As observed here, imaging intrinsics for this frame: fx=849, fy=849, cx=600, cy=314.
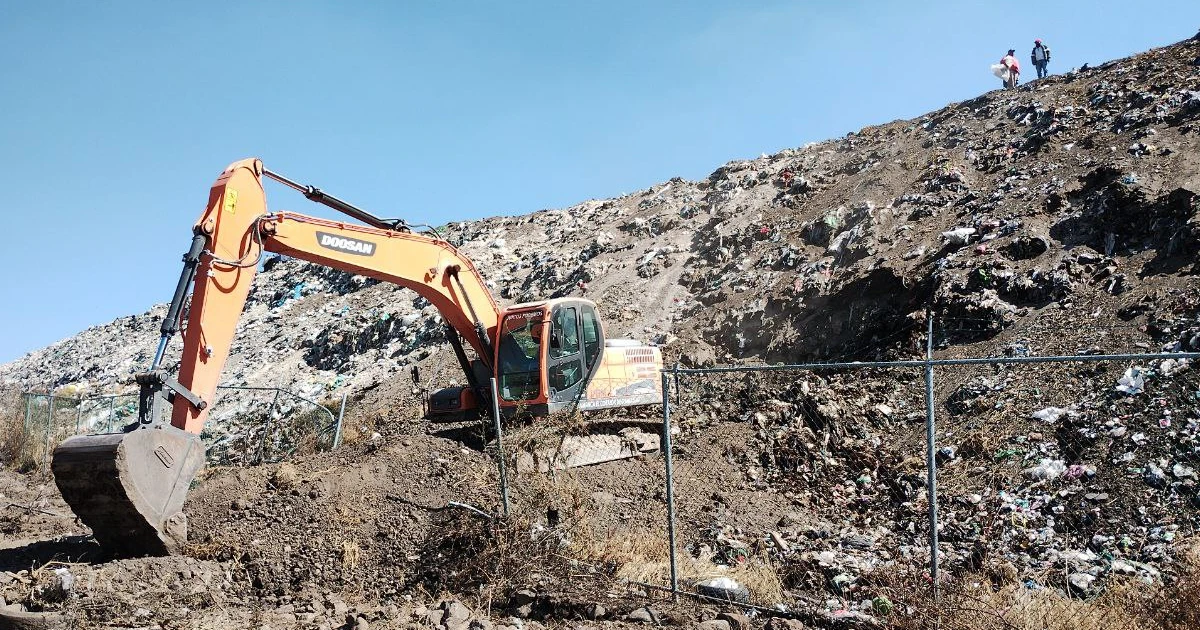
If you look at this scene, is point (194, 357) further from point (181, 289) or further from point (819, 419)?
point (819, 419)

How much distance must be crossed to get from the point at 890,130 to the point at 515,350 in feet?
52.8

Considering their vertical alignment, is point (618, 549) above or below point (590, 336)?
below

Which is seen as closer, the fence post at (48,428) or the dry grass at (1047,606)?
the dry grass at (1047,606)

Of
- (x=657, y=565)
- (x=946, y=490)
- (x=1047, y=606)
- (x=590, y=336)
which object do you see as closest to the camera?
(x=1047, y=606)

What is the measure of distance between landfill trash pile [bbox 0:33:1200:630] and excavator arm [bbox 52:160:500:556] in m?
0.45

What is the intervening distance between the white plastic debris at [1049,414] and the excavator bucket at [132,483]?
8.33 meters

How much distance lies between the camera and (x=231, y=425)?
1648 cm

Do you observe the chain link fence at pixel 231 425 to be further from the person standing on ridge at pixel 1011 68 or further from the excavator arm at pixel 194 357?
the person standing on ridge at pixel 1011 68

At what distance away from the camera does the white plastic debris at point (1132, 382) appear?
902 cm

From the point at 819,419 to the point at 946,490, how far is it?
107 inches

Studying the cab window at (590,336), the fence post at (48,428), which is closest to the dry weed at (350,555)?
the cab window at (590,336)

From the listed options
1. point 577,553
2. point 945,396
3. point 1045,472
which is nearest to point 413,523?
point 577,553

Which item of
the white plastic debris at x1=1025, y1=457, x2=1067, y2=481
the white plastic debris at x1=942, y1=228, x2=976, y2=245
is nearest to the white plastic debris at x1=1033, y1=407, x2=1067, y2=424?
the white plastic debris at x1=1025, y1=457, x2=1067, y2=481

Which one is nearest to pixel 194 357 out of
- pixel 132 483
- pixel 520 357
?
pixel 132 483
